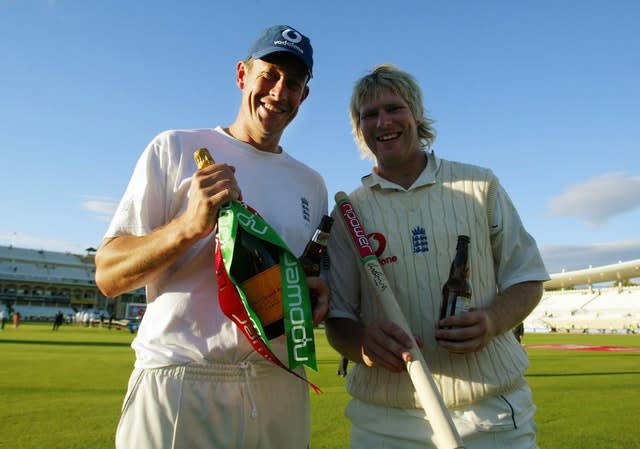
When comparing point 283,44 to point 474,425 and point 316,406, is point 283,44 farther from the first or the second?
point 316,406

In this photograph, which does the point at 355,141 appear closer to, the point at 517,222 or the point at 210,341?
the point at 517,222

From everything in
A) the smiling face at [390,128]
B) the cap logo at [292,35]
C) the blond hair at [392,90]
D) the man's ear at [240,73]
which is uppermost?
the cap logo at [292,35]

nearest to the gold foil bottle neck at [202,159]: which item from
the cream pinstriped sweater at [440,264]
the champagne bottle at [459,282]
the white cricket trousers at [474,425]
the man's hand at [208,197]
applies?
the man's hand at [208,197]

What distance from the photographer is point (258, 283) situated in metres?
1.94

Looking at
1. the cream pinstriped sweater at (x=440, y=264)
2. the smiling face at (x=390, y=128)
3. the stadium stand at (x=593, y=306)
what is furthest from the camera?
the stadium stand at (x=593, y=306)

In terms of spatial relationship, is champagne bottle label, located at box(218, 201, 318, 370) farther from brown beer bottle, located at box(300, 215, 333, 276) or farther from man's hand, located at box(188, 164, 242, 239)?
brown beer bottle, located at box(300, 215, 333, 276)

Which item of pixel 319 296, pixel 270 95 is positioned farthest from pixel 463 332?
pixel 270 95

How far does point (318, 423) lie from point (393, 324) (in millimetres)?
4167

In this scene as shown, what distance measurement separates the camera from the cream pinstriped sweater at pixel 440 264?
2168 mm

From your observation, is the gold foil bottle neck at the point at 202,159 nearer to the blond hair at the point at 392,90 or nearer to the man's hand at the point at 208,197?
the man's hand at the point at 208,197

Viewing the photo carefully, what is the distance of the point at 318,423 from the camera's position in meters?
5.71

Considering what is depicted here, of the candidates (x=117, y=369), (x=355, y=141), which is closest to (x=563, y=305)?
(x=117, y=369)

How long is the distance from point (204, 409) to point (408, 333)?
2.94 feet

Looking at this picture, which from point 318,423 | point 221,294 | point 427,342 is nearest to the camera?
point 221,294
